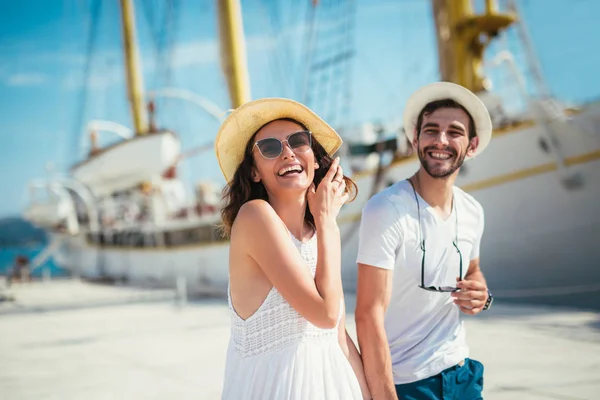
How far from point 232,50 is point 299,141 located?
12128 millimetres

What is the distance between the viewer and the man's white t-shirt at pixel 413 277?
1.89 metres

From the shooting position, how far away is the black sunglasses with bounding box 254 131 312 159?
5.88ft

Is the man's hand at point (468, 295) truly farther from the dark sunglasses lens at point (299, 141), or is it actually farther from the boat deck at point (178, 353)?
the boat deck at point (178, 353)

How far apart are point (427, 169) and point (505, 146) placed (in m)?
9.25

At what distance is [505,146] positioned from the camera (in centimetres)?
1065

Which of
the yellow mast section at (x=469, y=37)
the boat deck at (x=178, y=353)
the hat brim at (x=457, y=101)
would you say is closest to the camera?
the hat brim at (x=457, y=101)

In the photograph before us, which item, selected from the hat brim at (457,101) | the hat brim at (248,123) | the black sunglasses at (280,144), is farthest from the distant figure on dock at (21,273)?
the black sunglasses at (280,144)

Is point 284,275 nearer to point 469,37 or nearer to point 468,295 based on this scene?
point 468,295

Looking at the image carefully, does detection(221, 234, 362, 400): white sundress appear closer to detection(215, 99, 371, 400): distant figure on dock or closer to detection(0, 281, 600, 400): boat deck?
detection(215, 99, 371, 400): distant figure on dock

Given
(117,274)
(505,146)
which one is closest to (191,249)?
(117,274)

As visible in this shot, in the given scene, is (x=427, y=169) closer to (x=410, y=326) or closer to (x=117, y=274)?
(x=410, y=326)

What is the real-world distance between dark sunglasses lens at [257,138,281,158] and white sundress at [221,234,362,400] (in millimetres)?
311

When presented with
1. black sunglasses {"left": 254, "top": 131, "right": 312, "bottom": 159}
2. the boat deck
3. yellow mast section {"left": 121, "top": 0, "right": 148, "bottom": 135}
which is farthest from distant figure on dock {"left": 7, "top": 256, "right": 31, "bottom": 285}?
black sunglasses {"left": 254, "top": 131, "right": 312, "bottom": 159}

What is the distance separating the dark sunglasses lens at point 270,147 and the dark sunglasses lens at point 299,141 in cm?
4
